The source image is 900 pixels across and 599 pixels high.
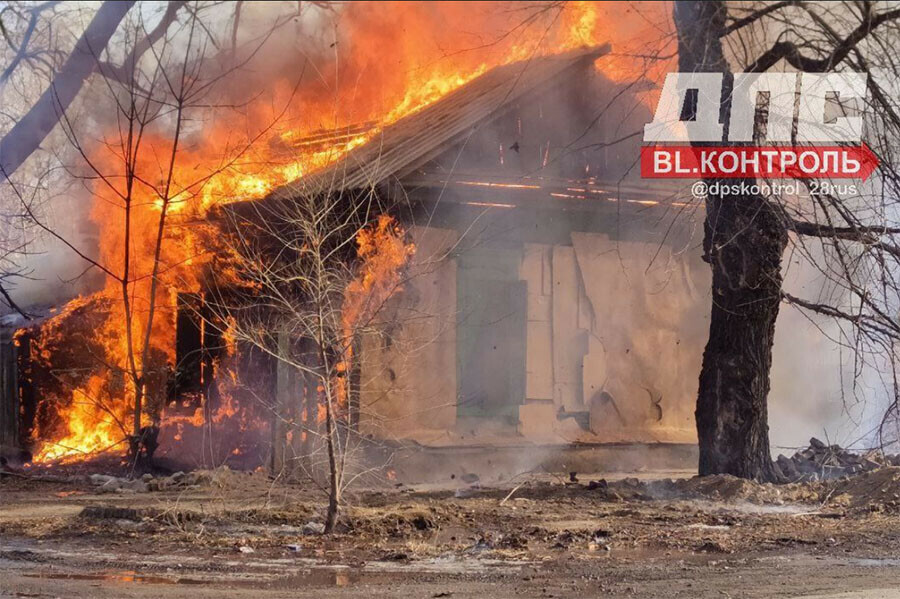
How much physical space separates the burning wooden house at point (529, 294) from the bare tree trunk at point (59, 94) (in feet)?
9.43

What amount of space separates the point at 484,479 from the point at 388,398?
5.78 feet

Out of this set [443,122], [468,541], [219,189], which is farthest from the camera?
[443,122]

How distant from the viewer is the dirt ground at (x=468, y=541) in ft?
21.8

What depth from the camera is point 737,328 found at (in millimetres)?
11086

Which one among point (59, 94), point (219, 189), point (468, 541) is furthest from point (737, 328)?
point (59, 94)

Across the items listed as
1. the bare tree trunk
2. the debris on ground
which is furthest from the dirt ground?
the bare tree trunk

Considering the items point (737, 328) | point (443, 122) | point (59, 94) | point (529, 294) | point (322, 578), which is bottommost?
point (322, 578)

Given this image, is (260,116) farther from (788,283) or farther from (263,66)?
(788,283)

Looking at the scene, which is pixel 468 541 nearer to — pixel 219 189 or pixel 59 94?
pixel 219 189

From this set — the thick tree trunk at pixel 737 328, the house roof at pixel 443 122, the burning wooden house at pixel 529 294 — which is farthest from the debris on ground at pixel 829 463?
the house roof at pixel 443 122

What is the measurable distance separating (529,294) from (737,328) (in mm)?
3619

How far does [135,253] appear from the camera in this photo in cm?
1353

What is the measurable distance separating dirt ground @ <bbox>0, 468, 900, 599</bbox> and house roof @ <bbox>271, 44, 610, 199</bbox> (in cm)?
359

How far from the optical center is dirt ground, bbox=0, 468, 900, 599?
6.64m
